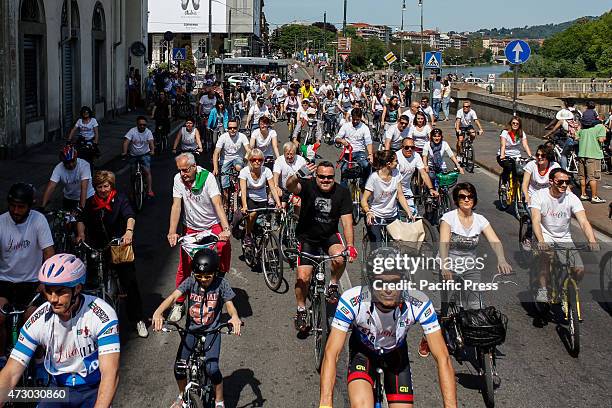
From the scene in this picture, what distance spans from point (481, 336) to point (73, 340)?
3.55 metres

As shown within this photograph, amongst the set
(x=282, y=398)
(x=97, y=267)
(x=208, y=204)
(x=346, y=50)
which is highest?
(x=346, y=50)

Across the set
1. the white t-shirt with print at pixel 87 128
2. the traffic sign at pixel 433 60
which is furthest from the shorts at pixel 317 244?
the traffic sign at pixel 433 60

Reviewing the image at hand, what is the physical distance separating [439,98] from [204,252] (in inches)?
1195

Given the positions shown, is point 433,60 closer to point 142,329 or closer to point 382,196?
point 382,196

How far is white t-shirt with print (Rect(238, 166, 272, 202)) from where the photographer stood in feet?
35.8

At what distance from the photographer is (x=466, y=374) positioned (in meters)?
7.41

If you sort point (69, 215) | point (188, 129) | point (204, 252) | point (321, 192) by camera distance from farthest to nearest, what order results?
point (188, 129)
point (69, 215)
point (321, 192)
point (204, 252)

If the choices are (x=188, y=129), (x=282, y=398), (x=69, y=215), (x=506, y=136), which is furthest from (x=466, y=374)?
(x=188, y=129)

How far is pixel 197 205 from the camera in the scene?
868cm

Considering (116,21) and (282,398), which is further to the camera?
(116,21)

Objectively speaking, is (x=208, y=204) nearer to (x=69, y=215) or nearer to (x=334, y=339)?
(x=69, y=215)

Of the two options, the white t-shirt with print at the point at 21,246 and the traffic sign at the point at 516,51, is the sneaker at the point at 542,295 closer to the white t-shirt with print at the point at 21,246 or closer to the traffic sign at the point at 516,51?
the white t-shirt with print at the point at 21,246

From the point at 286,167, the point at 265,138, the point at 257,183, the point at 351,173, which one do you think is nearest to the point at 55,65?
the point at 265,138

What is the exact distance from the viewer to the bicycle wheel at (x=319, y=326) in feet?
24.3
